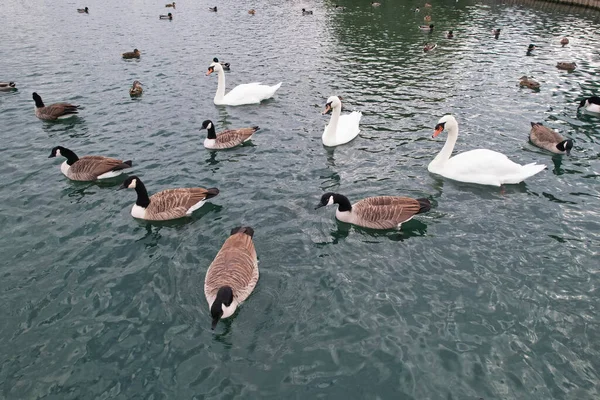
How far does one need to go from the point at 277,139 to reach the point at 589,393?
1333 cm

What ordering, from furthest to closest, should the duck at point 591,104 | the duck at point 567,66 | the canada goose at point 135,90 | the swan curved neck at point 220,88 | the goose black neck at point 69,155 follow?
the duck at point 567,66 → the canada goose at point 135,90 → the swan curved neck at point 220,88 → the duck at point 591,104 → the goose black neck at point 69,155

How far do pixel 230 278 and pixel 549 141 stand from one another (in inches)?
548

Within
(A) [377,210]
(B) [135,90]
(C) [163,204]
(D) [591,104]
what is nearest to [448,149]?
(A) [377,210]

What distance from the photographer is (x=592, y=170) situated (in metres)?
14.6

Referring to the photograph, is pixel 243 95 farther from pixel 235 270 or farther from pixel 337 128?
pixel 235 270

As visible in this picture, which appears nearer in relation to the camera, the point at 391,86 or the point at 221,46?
the point at 391,86

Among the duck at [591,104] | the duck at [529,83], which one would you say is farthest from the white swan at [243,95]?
the duck at [591,104]

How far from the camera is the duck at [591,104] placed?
64.5ft

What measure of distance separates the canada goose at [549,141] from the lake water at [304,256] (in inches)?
19.9

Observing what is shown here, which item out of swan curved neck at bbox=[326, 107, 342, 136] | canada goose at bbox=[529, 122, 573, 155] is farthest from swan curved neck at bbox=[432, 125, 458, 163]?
canada goose at bbox=[529, 122, 573, 155]

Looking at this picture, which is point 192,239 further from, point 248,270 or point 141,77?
point 141,77

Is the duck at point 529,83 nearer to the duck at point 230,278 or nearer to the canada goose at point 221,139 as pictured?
the canada goose at point 221,139

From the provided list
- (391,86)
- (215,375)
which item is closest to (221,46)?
(391,86)

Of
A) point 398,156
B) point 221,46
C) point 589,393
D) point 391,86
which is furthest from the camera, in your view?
point 221,46
